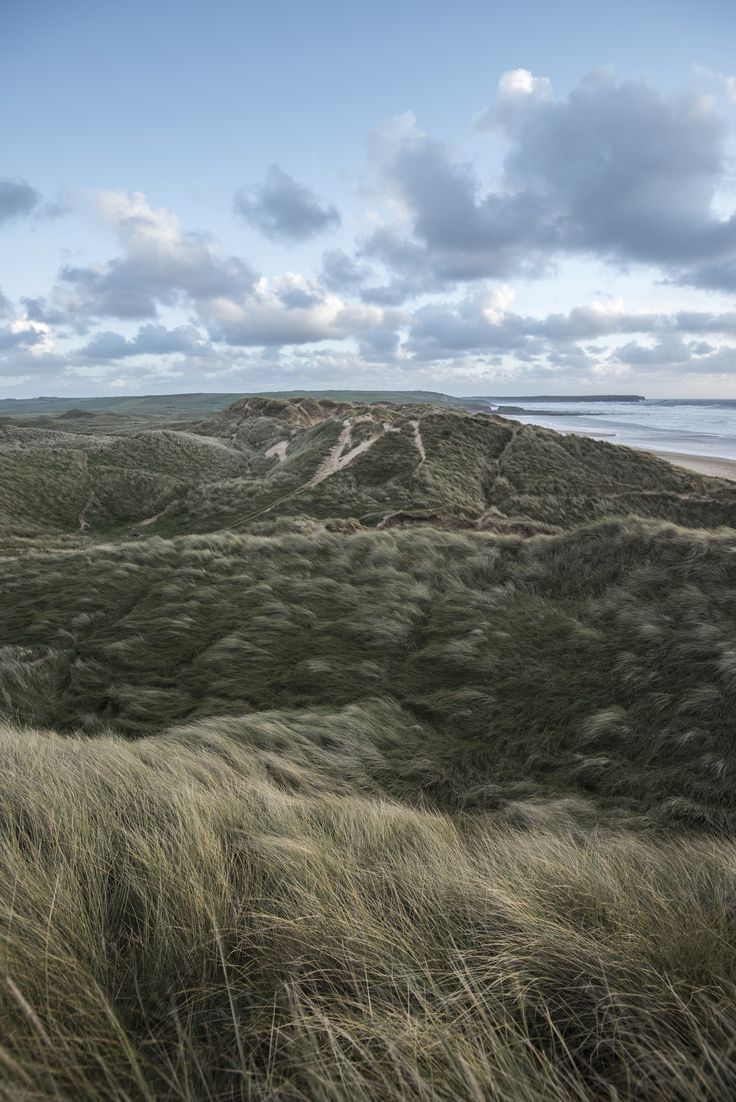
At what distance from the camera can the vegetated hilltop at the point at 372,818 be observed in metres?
1.74

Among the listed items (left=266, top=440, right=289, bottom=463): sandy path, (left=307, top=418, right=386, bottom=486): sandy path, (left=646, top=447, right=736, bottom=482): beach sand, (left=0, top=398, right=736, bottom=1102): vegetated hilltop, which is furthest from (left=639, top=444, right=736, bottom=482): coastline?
(left=0, top=398, right=736, bottom=1102): vegetated hilltop

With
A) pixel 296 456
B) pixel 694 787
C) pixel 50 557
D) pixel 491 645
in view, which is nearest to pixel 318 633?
pixel 491 645

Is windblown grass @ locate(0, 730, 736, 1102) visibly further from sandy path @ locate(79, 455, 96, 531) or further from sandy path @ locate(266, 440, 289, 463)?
sandy path @ locate(266, 440, 289, 463)

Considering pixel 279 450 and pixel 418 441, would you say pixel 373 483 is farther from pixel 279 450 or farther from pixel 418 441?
pixel 279 450

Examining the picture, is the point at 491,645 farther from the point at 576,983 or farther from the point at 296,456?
the point at 296,456

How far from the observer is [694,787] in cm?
458

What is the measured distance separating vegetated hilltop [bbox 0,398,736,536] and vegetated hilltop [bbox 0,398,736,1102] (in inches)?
451

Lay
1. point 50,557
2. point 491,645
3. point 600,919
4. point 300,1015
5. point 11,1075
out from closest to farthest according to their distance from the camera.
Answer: point 11,1075 < point 300,1015 < point 600,919 < point 491,645 < point 50,557

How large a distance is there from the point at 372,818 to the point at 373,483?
89.5 ft

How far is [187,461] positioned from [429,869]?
141ft

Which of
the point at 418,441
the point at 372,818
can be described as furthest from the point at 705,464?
the point at 372,818

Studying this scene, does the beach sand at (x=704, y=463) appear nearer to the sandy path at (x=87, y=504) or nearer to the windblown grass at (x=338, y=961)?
the sandy path at (x=87, y=504)

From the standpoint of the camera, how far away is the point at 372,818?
3.60 metres

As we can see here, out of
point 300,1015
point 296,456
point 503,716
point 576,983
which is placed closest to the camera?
point 300,1015
